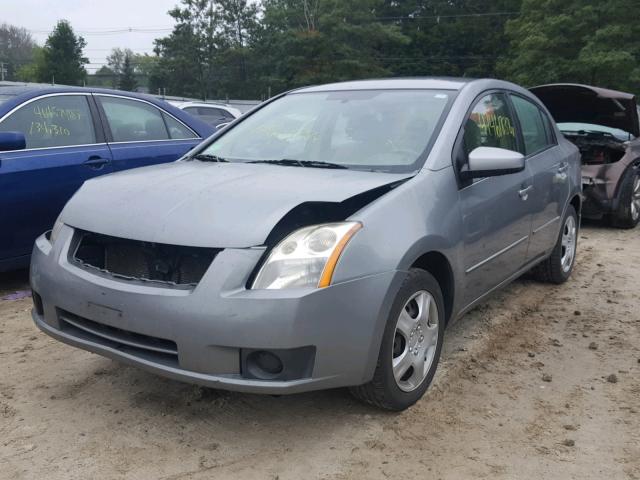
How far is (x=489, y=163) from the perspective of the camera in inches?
128

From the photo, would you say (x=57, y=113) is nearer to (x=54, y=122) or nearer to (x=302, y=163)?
(x=54, y=122)

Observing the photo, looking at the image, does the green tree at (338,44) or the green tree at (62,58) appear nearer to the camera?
the green tree at (338,44)

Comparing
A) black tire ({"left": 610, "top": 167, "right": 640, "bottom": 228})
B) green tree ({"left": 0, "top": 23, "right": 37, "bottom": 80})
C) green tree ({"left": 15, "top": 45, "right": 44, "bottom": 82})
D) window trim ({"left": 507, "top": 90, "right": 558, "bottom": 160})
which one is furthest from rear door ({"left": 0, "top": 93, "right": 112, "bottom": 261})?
green tree ({"left": 0, "top": 23, "right": 37, "bottom": 80})

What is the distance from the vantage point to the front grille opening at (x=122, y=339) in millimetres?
2545

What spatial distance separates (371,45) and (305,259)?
50938 millimetres

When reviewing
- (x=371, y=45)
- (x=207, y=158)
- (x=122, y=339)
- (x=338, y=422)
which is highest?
(x=371, y=45)

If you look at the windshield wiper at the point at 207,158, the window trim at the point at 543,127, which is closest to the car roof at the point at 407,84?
the window trim at the point at 543,127

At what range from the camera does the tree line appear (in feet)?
105

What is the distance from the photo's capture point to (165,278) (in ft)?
8.65

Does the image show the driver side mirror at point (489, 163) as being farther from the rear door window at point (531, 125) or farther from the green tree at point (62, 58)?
the green tree at point (62, 58)

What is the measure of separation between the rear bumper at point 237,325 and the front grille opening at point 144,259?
100 millimetres

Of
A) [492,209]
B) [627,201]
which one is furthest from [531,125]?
[627,201]

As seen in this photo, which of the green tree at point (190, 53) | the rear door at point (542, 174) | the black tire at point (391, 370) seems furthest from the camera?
the green tree at point (190, 53)

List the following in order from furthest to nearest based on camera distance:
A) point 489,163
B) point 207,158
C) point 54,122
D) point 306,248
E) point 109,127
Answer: point 109,127, point 54,122, point 207,158, point 489,163, point 306,248
